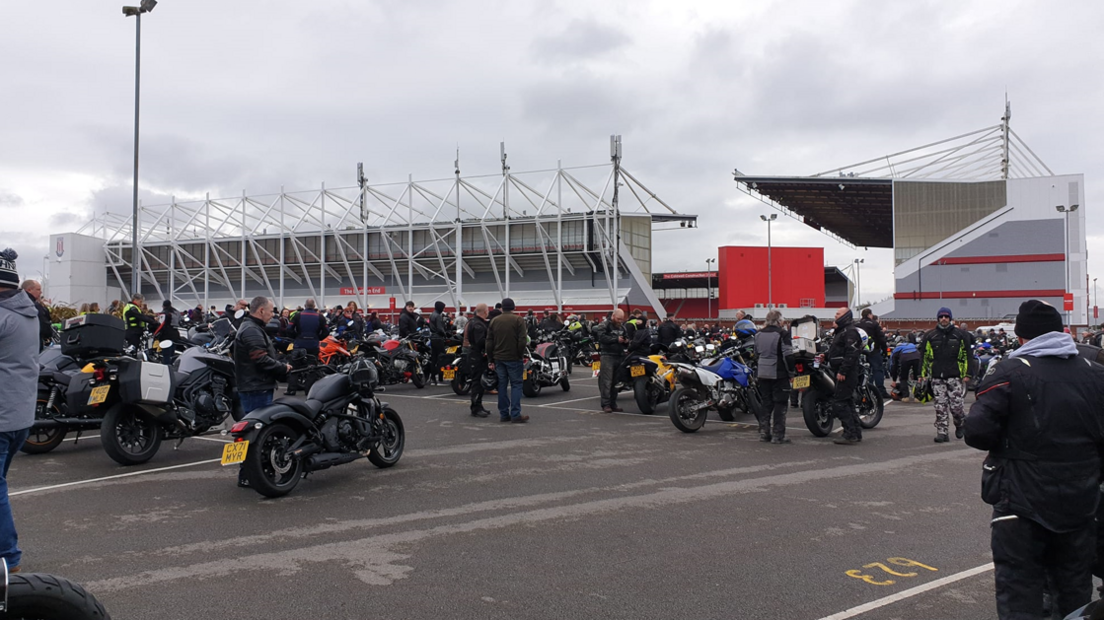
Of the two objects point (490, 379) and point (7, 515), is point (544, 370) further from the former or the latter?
point (7, 515)

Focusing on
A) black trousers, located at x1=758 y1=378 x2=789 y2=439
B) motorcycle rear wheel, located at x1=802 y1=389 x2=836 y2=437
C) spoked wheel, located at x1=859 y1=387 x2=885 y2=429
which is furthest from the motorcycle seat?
spoked wheel, located at x1=859 y1=387 x2=885 y2=429

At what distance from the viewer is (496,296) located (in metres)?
51.9

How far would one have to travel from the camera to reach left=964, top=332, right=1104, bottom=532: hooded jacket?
3396 mm

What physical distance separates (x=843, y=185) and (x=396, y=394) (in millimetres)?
48491

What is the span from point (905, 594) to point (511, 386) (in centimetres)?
741

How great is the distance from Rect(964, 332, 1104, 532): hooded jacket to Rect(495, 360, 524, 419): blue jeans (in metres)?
7.94

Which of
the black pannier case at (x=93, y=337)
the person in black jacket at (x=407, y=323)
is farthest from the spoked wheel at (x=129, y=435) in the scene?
the person in black jacket at (x=407, y=323)

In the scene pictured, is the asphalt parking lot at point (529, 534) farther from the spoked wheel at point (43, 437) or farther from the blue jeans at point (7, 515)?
the blue jeans at point (7, 515)

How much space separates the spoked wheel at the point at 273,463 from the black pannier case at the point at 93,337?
305 cm

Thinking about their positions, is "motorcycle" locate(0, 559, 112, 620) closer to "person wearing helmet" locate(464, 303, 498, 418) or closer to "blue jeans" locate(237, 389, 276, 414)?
"blue jeans" locate(237, 389, 276, 414)

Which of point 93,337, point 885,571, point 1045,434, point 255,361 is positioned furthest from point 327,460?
point 1045,434

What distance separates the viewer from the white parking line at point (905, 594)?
405 cm

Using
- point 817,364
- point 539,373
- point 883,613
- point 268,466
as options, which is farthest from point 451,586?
point 539,373

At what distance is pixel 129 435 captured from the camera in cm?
798
